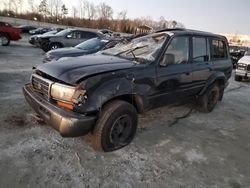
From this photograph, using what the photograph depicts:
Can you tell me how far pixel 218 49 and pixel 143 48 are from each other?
8.02 feet

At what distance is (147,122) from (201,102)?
1611mm

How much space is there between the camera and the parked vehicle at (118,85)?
2.98 metres

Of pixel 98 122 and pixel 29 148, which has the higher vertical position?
pixel 98 122

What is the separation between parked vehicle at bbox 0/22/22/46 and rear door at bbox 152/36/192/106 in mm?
14235

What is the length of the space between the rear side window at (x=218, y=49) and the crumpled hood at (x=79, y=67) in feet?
8.50

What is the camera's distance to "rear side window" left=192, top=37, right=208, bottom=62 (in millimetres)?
4715

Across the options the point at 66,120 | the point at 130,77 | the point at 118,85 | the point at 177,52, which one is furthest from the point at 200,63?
the point at 66,120

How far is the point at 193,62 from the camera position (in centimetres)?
464

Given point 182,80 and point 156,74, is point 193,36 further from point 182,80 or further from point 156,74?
point 156,74

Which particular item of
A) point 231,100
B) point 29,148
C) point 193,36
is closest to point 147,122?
point 193,36

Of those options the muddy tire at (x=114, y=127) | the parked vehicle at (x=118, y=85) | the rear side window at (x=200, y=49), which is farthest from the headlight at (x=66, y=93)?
the rear side window at (x=200, y=49)

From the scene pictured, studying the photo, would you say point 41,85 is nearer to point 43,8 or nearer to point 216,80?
point 216,80

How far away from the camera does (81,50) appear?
8.50 m

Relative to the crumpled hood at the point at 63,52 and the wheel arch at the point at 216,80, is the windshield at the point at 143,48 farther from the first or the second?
the crumpled hood at the point at 63,52
